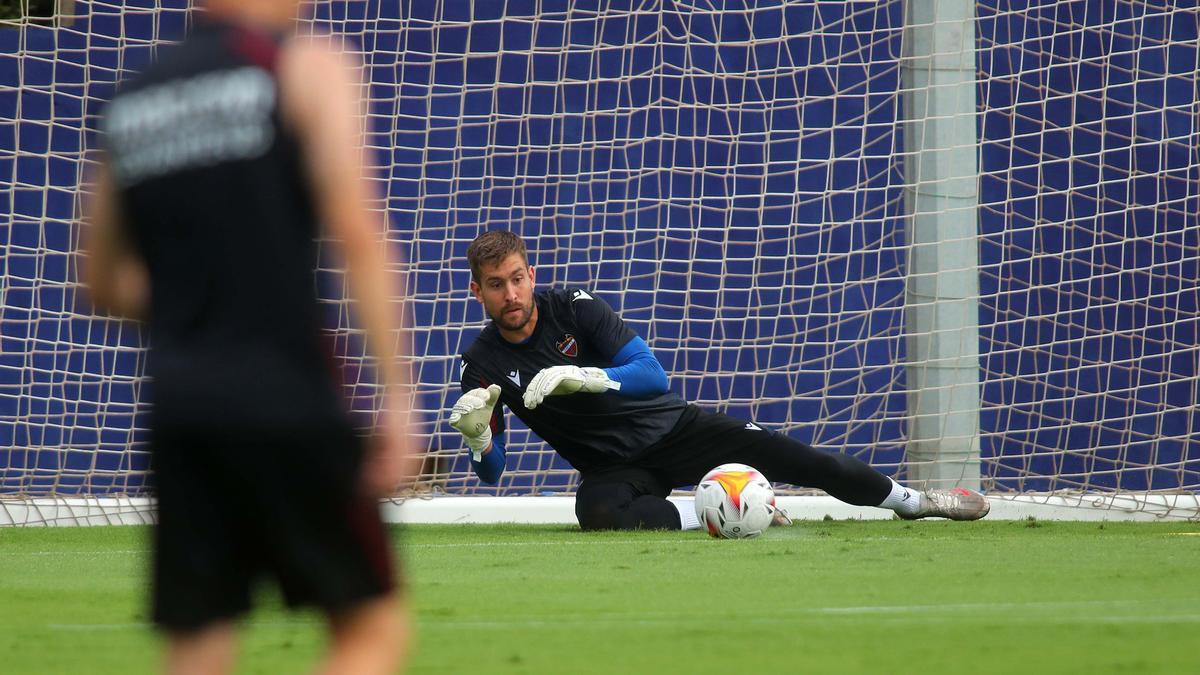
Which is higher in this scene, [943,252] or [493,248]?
[943,252]

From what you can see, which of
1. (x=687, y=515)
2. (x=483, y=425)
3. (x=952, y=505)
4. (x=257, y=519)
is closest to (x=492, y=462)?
(x=483, y=425)

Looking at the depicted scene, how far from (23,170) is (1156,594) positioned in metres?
7.18

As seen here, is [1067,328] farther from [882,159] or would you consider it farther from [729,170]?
[729,170]

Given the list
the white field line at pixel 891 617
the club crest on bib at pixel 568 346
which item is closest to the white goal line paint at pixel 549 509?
the club crest on bib at pixel 568 346

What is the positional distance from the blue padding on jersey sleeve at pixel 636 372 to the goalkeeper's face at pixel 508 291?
1.39 ft

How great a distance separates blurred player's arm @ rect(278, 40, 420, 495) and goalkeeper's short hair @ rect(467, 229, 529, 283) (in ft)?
13.1

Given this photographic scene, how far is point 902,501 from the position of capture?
667 cm

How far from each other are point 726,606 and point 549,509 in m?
3.72

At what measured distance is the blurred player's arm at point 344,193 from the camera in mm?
1913

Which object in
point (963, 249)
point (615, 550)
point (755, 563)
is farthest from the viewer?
point (963, 249)

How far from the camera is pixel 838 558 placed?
5051mm

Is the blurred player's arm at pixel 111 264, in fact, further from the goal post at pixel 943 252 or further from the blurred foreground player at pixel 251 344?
the goal post at pixel 943 252

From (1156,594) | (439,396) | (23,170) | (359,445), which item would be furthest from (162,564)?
(23,170)

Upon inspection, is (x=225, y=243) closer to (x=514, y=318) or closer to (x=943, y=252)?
(x=514, y=318)
